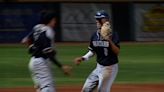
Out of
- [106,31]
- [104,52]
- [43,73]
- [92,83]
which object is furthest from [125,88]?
[43,73]

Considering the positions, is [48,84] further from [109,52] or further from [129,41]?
[129,41]

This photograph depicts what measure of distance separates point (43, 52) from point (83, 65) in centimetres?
1007

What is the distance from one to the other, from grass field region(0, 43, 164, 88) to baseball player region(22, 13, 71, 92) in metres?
5.87

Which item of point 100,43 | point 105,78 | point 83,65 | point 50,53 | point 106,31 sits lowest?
point 83,65

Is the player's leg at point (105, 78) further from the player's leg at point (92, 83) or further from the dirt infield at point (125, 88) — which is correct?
the dirt infield at point (125, 88)

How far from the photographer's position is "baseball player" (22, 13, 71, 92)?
856 centimetres

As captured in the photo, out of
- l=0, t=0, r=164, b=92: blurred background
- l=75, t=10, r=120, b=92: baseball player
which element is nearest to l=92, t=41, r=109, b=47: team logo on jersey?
l=75, t=10, r=120, b=92: baseball player

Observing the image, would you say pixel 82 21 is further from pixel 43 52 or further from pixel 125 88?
pixel 43 52

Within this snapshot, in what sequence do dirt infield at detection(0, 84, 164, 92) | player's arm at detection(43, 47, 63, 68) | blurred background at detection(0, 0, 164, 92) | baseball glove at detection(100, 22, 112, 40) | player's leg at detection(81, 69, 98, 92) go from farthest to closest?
1. blurred background at detection(0, 0, 164, 92)
2. dirt infield at detection(0, 84, 164, 92)
3. player's leg at detection(81, 69, 98, 92)
4. baseball glove at detection(100, 22, 112, 40)
5. player's arm at detection(43, 47, 63, 68)

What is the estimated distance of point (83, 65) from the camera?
734 inches

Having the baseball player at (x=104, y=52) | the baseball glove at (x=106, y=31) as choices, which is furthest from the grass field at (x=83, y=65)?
the baseball glove at (x=106, y=31)

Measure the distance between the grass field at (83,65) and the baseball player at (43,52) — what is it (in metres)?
5.87

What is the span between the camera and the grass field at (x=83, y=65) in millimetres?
15359

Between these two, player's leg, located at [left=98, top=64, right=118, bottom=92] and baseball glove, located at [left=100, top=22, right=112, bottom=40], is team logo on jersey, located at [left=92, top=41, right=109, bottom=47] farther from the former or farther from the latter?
player's leg, located at [left=98, top=64, right=118, bottom=92]
